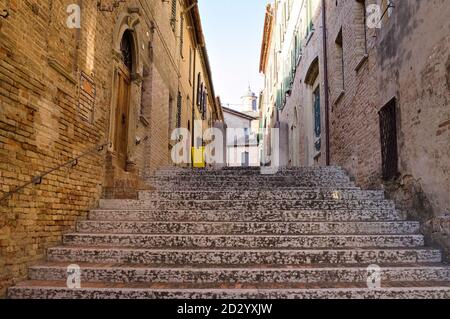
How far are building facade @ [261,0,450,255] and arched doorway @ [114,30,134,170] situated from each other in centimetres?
486

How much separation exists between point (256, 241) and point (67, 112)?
9.95 ft

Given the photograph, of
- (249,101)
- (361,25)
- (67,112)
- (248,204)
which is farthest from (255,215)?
(249,101)

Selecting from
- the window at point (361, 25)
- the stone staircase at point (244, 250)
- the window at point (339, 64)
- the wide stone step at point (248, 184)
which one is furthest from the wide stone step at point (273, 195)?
the window at point (339, 64)

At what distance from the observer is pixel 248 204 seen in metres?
5.95

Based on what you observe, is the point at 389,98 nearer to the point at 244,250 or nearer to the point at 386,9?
the point at 386,9

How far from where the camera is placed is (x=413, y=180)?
18.1 feet

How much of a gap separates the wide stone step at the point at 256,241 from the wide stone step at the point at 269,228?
11.2 inches

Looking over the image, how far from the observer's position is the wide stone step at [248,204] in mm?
5934

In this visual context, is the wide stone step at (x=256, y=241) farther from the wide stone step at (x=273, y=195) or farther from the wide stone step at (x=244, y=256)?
the wide stone step at (x=273, y=195)

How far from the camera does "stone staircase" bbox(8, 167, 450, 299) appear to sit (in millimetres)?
3842
